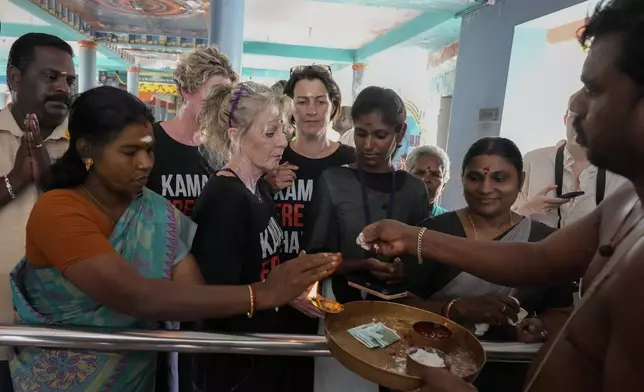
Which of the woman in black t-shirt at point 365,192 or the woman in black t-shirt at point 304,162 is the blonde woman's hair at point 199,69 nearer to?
the woman in black t-shirt at point 304,162

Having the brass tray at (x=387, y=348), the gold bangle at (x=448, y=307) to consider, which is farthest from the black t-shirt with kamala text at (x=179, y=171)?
the gold bangle at (x=448, y=307)

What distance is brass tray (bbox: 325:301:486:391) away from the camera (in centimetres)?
102

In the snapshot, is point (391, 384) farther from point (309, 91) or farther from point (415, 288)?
point (309, 91)

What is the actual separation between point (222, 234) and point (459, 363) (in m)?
0.88

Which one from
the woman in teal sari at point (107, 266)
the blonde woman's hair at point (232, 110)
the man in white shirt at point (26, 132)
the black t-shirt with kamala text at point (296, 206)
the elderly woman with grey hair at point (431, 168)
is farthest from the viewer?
the elderly woman with grey hair at point (431, 168)

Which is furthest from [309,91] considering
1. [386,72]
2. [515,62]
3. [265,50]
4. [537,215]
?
[265,50]

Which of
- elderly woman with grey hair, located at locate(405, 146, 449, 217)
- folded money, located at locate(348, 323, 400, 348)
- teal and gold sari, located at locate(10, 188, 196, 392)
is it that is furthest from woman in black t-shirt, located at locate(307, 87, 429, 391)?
elderly woman with grey hair, located at locate(405, 146, 449, 217)

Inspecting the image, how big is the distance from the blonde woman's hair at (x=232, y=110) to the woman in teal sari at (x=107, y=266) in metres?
0.52

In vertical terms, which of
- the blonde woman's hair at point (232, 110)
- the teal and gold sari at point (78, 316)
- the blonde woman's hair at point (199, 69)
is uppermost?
the blonde woman's hair at point (199, 69)

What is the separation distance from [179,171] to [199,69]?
610mm

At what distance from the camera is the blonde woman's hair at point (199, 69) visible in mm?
2459

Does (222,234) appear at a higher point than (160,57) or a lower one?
lower

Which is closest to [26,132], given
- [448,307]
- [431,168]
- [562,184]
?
[448,307]

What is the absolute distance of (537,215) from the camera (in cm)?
263
